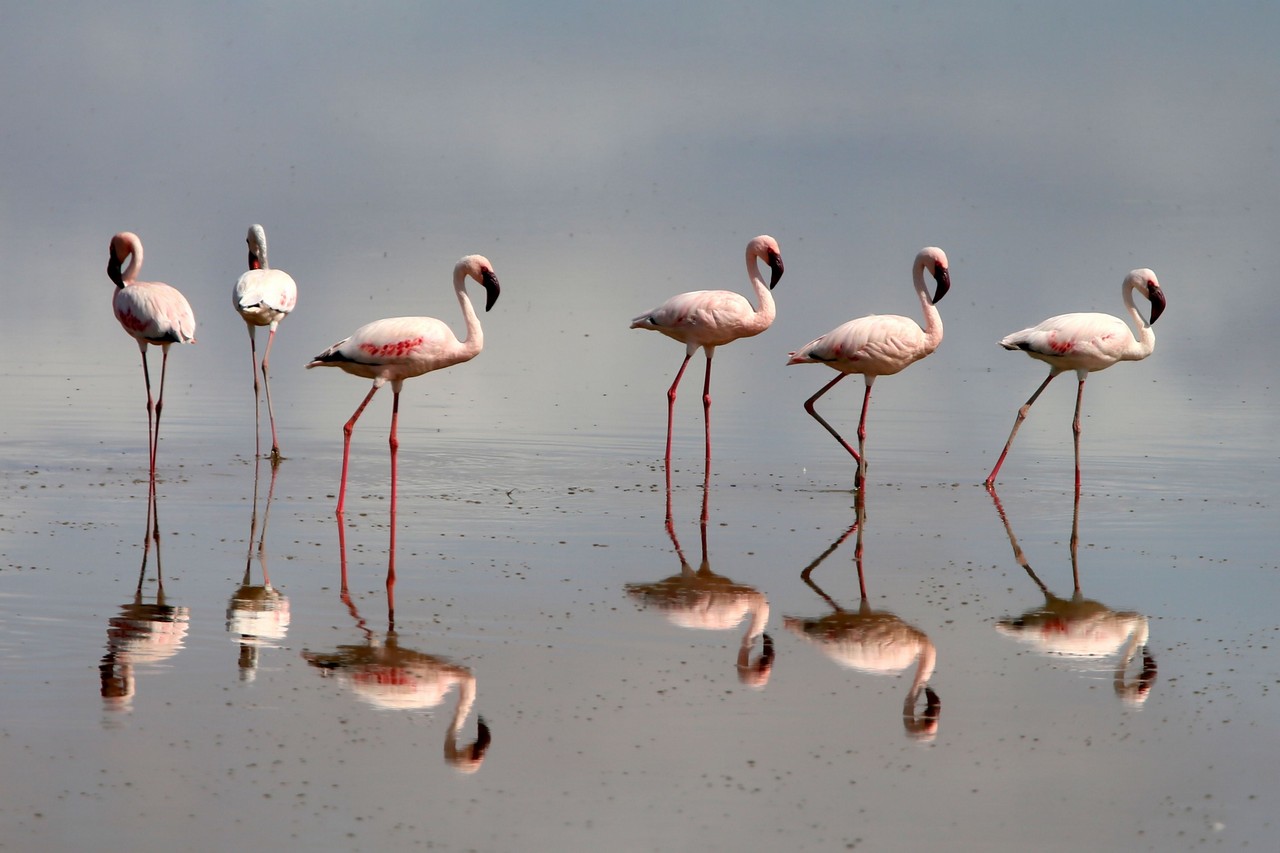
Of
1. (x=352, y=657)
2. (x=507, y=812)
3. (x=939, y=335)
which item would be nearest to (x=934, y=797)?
(x=507, y=812)

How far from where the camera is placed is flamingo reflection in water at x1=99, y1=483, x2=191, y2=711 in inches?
266

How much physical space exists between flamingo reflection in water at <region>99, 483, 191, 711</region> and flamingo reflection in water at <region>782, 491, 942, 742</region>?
283 centimetres

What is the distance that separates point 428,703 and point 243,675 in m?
0.84

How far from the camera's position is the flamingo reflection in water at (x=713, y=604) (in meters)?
7.64

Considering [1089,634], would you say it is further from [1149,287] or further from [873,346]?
[1149,287]

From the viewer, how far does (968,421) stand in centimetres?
1572

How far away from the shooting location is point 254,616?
7.97 metres

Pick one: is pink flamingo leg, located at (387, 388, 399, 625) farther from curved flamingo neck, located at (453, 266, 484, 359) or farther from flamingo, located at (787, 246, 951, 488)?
flamingo, located at (787, 246, 951, 488)

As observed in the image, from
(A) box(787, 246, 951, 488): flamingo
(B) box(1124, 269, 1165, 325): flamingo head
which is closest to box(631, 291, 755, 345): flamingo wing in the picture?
(A) box(787, 246, 951, 488): flamingo

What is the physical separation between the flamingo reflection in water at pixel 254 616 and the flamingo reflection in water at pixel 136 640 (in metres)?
0.24

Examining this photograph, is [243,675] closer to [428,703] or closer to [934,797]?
[428,703]

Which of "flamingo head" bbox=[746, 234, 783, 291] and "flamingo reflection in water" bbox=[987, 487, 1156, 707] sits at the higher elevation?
"flamingo head" bbox=[746, 234, 783, 291]

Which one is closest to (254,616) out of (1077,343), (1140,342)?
(1077,343)

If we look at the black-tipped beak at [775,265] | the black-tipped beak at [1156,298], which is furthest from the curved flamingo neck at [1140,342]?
the black-tipped beak at [775,265]
